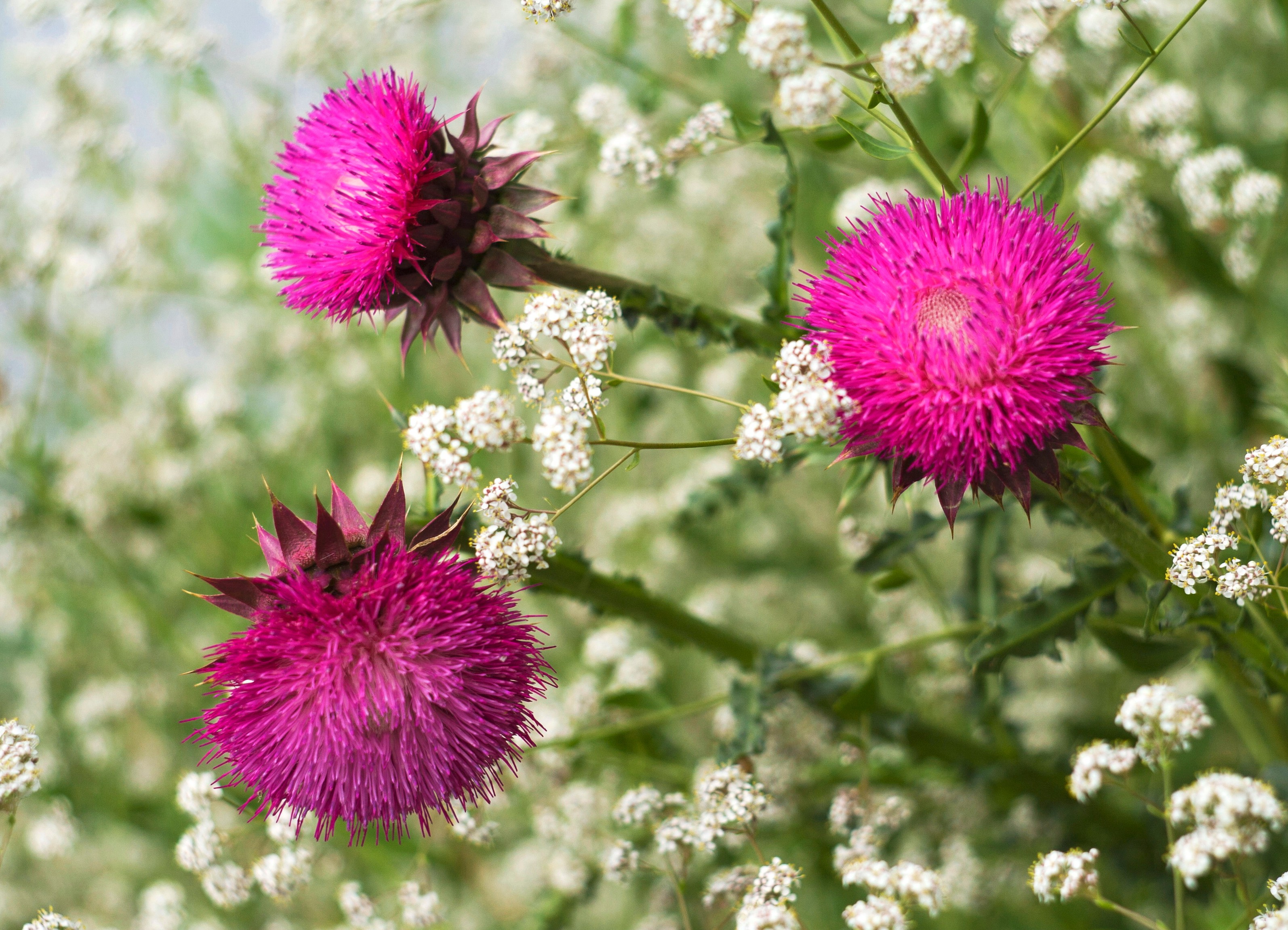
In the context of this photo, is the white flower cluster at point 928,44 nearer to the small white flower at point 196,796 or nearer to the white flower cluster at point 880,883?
the white flower cluster at point 880,883

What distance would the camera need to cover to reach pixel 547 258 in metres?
1.54

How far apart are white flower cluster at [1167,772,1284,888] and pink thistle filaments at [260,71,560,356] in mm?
1196

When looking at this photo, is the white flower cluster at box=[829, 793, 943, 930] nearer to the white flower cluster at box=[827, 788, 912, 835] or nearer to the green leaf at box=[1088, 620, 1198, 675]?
the white flower cluster at box=[827, 788, 912, 835]

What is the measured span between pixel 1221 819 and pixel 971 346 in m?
0.70

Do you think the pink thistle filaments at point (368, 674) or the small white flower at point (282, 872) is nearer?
the pink thistle filaments at point (368, 674)

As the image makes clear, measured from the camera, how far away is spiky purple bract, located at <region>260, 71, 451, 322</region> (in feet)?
4.74

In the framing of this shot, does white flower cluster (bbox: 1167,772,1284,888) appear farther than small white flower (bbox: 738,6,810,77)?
No

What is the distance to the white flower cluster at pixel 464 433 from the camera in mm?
1492

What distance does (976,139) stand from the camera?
1.56m

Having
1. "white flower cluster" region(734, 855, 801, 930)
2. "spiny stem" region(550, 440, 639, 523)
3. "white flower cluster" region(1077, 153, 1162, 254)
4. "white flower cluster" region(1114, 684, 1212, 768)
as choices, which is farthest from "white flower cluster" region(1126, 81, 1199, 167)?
"white flower cluster" region(734, 855, 801, 930)

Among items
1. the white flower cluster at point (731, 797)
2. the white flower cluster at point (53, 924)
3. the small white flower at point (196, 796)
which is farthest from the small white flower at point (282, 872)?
the white flower cluster at point (731, 797)

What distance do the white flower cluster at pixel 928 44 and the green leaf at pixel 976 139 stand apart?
0.11 m

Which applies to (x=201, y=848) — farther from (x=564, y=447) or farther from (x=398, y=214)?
(x=398, y=214)

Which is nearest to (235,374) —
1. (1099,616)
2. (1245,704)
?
(1099,616)
